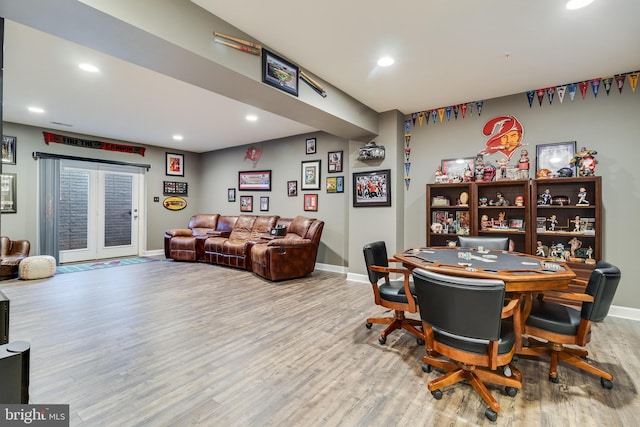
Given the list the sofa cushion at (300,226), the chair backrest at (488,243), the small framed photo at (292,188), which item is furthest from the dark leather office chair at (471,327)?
the small framed photo at (292,188)

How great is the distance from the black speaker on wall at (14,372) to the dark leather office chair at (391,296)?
2.18 metres

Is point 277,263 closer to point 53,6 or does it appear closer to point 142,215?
point 53,6

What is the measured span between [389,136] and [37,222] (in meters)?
6.73

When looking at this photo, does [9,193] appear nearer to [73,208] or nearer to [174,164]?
[73,208]

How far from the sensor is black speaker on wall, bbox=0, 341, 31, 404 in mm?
950

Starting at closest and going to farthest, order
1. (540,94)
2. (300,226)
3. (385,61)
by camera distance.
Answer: (385,61) → (540,94) → (300,226)

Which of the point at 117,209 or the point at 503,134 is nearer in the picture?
the point at 503,134

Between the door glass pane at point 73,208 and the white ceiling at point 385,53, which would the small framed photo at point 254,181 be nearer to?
the white ceiling at point 385,53

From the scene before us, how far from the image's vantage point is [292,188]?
20.9ft

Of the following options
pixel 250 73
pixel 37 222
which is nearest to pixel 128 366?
pixel 250 73

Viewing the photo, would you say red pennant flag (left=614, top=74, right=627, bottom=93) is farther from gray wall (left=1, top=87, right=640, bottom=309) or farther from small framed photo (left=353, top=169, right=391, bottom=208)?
small framed photo (left=353, top=169, right=391, bottom=208)

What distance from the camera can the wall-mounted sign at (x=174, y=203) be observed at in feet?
25.1

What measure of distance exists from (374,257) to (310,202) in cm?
336

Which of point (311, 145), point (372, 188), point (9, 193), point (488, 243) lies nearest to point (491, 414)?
point (488, 243)
